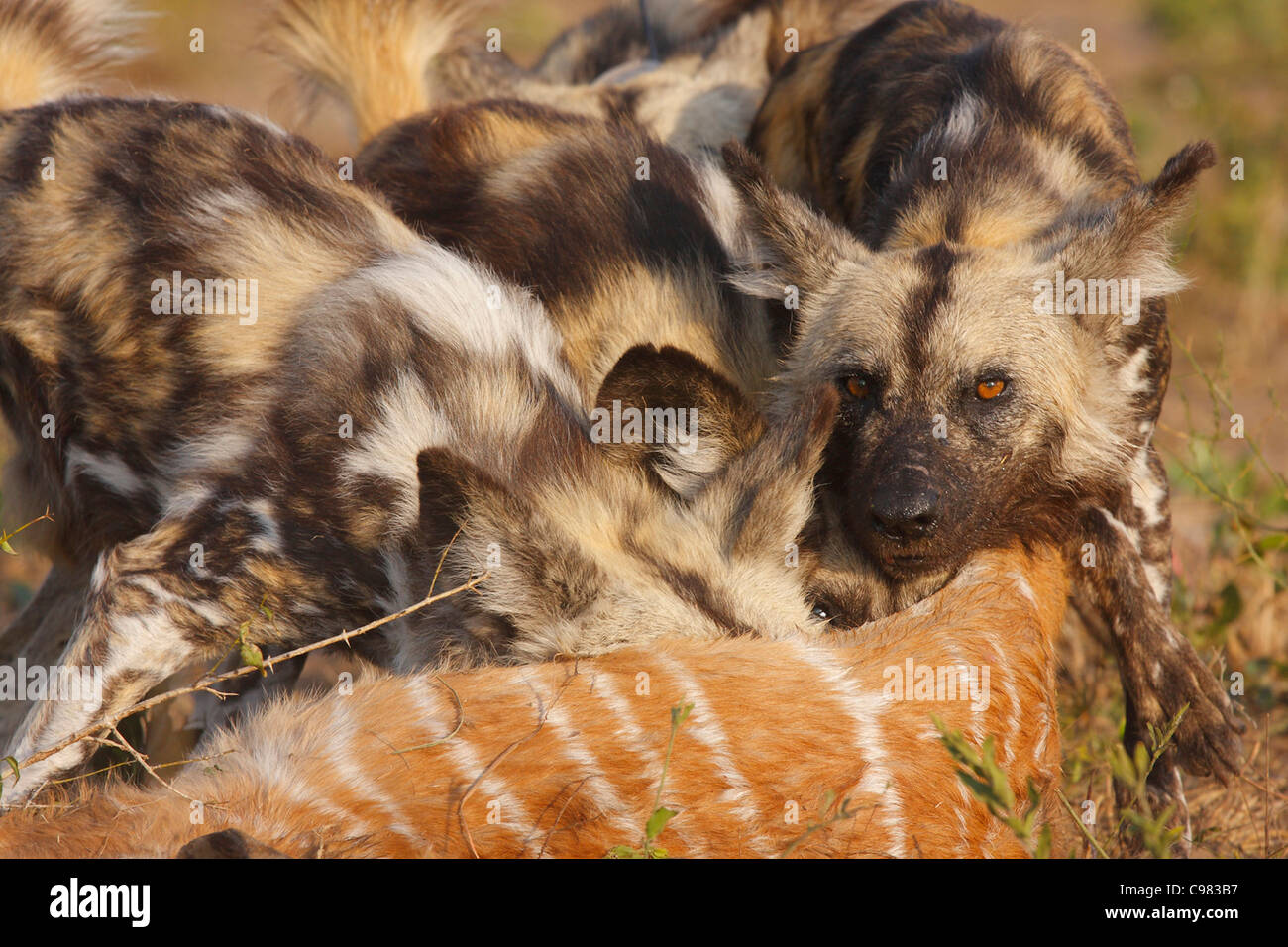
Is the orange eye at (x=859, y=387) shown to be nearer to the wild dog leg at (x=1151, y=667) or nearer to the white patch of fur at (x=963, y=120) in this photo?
the wild dog leg at (x=1151, y=667)

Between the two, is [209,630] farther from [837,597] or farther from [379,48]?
[379,48]

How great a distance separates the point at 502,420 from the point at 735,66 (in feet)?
10.3

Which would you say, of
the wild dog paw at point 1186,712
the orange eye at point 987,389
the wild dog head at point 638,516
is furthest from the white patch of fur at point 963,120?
the wild dog paw at point 1186,712

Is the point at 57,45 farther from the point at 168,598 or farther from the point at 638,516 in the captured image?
the point at 638,516

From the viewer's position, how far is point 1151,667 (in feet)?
11.9

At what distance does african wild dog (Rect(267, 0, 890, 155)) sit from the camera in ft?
17.5

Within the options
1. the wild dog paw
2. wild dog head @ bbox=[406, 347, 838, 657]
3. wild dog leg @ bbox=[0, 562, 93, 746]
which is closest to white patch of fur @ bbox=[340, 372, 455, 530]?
wild dog head @ bbox=[406, 347, 838, 657]

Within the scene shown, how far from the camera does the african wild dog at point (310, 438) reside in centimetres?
283

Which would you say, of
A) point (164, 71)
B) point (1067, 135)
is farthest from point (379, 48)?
point (164, 71)

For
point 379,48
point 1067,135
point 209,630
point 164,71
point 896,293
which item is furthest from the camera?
point 164,71

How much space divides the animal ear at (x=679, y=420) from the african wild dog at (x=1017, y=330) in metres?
0.34

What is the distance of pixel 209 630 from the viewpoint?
3.02 metres

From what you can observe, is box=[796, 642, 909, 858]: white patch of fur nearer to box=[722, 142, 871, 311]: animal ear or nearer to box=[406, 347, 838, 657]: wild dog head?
box=[406, 347, 838, 657]: wild dog head

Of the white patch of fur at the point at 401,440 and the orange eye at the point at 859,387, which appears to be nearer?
the white patch of fur at the point at 401,440
